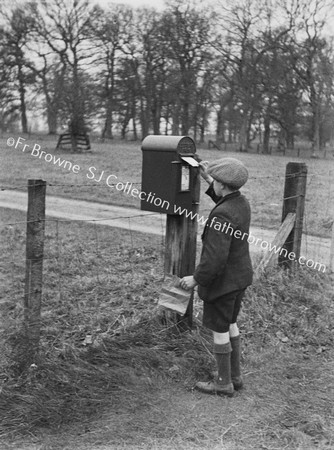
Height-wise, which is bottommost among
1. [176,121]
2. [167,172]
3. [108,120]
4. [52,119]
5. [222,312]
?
[222,312]

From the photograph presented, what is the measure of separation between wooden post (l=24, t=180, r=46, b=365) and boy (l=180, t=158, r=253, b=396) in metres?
1.01

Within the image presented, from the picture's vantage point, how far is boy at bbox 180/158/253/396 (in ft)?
10.9

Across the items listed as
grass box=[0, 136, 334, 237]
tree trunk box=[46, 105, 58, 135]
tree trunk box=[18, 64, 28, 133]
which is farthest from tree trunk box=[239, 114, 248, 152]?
grass box=[0, 136, 334, 237]

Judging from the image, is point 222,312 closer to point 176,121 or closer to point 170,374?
point 170,374

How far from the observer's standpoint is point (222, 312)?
3.48 metres

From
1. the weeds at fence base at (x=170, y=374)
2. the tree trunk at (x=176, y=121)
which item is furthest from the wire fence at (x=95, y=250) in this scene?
the tree trunk at (x=176, y=121)

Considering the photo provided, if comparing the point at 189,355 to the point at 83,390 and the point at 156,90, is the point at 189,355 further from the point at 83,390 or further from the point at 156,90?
the point at 156,90

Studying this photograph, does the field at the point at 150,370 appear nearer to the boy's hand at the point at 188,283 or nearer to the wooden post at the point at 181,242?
the wooden post at the point at 181,242

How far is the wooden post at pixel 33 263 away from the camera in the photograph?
3.56 m

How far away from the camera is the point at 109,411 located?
10.6ft

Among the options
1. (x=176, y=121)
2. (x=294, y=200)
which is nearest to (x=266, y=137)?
(x=176, y=121)

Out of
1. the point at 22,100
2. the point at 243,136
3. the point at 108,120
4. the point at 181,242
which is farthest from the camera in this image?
the point at 243,136

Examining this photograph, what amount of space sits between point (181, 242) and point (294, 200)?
6.89 ft

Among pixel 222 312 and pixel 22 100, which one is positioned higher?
pixel 22 100
